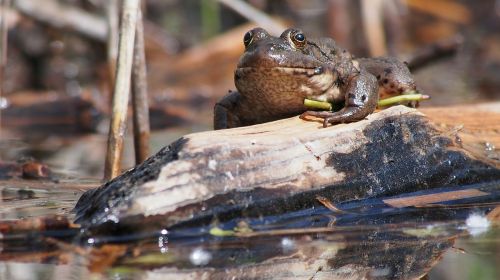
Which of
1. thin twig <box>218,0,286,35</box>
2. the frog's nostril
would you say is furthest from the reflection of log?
thin twig <box>218,0,286,35</box>

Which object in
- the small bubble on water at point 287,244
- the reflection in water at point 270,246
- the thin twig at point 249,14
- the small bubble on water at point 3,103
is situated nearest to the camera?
the reflection in water at point 270,246

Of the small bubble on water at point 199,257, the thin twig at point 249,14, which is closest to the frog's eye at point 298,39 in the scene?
the small bubble on water at point 199,257

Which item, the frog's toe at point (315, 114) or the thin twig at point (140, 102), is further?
the thin twig at point (140, 102)

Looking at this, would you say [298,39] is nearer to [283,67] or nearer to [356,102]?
[283,67]

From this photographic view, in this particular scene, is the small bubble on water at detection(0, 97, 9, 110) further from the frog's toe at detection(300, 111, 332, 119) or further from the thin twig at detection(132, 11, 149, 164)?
the frog's toe at detection(300, 111, 332, 119)

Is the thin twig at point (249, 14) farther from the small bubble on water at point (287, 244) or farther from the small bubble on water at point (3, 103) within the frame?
the small bubble on water at point (287, 244)
